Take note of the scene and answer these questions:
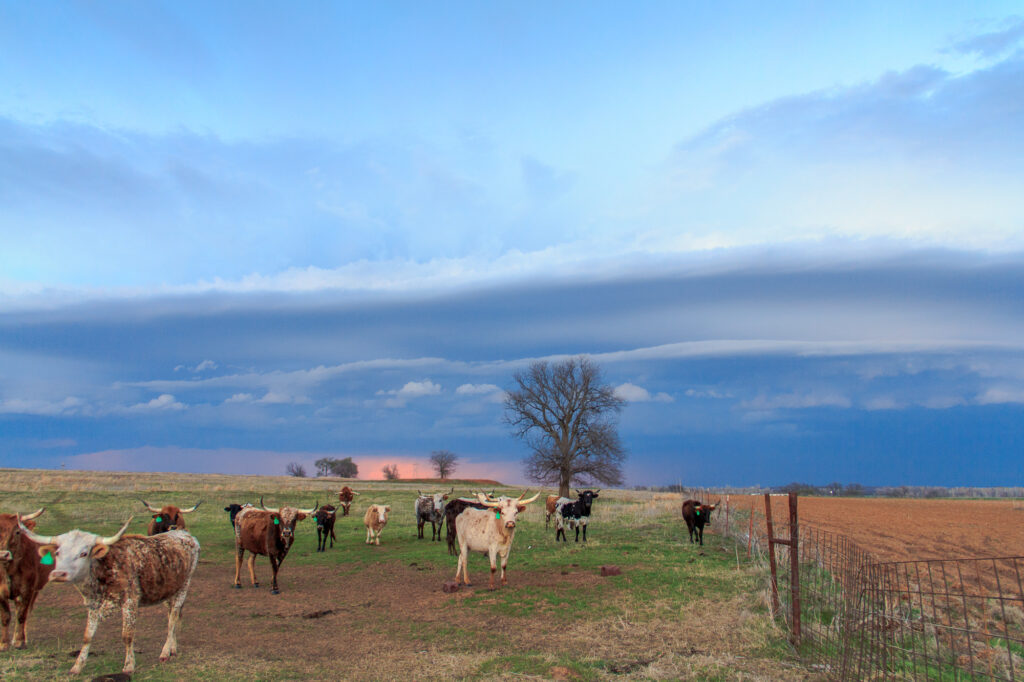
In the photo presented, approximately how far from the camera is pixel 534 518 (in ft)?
100.0

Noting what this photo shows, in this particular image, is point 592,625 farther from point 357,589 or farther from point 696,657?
point 357,589

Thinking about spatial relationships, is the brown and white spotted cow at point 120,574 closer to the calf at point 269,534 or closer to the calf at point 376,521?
the calf at point 269,534

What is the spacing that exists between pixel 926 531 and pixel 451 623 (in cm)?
2465

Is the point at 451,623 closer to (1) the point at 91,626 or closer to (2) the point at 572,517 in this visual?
(1) the point at 91,626

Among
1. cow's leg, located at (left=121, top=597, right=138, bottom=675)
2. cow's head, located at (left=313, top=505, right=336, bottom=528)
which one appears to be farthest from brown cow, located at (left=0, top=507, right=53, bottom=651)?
cow's head, located at (left=313, top=505, right=336, bottom=528)

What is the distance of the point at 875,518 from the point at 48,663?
34809 mm

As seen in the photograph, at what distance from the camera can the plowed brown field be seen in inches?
842

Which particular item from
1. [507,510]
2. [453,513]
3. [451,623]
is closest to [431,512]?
[453,513]

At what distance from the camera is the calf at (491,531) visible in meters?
14.1

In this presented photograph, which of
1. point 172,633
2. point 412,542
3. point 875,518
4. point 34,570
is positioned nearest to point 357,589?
point 172,633

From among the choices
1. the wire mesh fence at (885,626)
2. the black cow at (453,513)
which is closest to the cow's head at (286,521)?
the black cow at (453,513)

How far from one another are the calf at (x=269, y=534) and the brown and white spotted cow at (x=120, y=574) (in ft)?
14.5

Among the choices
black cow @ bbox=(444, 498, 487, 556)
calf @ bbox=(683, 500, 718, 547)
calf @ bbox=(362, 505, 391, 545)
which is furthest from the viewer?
calf @ bbox=(362, 505, 391, 545)

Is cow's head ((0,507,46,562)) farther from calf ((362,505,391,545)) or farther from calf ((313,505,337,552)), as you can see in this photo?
calf ((362,505,391,545))
